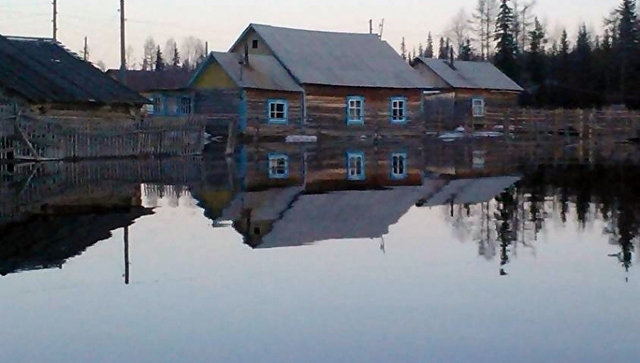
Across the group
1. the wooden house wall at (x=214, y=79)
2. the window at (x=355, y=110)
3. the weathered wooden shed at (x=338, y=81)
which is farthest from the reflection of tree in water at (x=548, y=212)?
the window at (x=355, y=110)

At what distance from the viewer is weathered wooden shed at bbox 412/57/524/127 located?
62375 millimetres

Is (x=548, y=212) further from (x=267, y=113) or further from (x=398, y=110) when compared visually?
(x=398, y=110)

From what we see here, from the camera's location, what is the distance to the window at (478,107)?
63469 millimetres

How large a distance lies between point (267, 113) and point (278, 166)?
62.1 feet

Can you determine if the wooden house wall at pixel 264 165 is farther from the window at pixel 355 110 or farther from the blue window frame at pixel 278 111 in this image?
the window at pixel 355 110

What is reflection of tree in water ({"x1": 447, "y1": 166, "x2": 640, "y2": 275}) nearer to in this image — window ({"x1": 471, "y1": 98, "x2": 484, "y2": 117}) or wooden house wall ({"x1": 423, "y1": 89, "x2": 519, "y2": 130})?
wooden house wall ({"x1": 423, "y1": 89, "x2": 519, "y2": 130})

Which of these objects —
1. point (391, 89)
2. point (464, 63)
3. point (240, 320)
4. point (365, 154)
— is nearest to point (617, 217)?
point (240, 320)

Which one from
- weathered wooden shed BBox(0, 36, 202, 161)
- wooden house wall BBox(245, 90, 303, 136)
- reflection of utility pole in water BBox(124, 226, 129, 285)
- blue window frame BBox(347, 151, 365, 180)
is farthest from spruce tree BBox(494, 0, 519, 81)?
reflection of utility pole in water BBox(124, 226, 129, 285)

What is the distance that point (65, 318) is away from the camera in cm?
796

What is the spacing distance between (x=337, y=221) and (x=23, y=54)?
82.9 ft

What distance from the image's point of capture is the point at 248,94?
153ft

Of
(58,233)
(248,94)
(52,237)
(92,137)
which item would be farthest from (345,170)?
(248,94)

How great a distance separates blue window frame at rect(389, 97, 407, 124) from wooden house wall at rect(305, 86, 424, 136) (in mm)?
181

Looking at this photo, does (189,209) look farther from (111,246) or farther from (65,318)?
(65,318)
